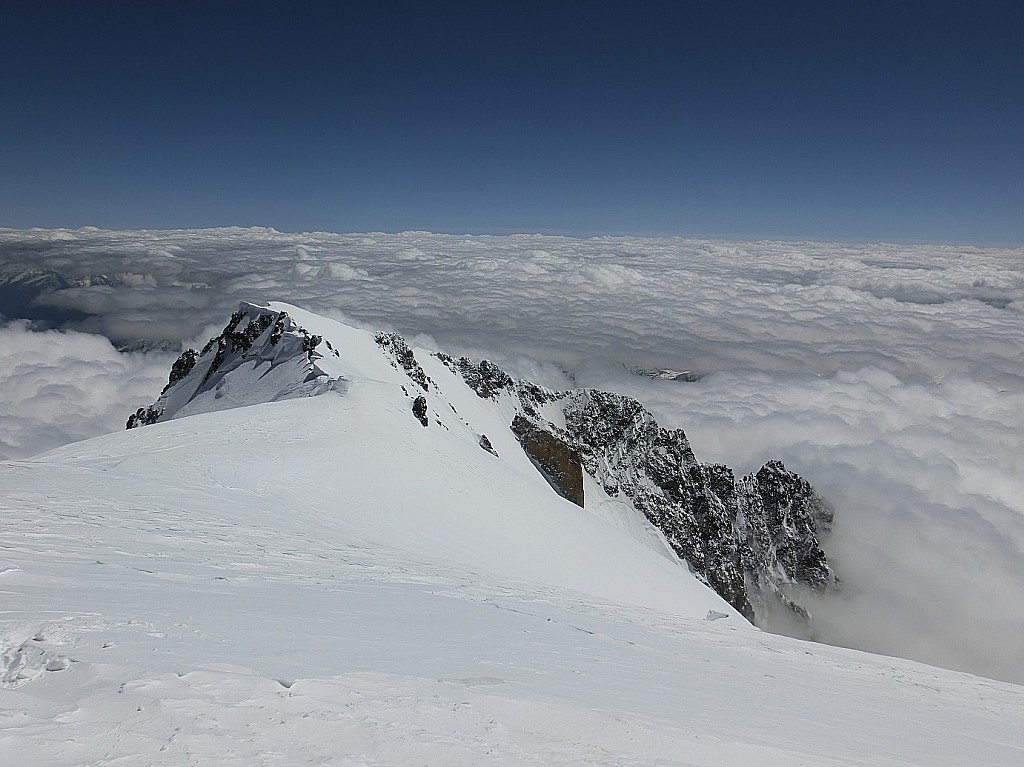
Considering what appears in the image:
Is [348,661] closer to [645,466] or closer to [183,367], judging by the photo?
[183,367]

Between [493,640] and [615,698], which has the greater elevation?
[615,698]

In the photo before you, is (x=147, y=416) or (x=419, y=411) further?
(x=147, y=416)

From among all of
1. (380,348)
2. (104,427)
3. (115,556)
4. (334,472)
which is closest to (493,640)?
(115,556)

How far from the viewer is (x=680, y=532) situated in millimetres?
97562

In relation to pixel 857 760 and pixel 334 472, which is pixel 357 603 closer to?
pixel 857 760

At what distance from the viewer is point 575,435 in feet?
315

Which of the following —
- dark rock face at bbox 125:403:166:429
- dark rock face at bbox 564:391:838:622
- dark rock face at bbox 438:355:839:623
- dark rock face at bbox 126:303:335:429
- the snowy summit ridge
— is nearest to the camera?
dark rock face at bbox 126:303:335:429

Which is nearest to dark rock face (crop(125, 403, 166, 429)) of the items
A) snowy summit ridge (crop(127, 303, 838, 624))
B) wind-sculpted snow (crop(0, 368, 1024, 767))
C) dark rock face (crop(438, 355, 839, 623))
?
snowy summit ridge (crop(127, 303, 838, 624))

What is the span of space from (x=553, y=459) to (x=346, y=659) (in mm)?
66190

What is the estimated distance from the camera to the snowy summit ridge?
4066 centimetres

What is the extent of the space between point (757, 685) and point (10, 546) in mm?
9988

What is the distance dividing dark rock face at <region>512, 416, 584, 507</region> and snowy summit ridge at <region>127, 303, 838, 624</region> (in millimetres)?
188

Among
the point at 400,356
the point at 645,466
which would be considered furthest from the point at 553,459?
the point at 645,466

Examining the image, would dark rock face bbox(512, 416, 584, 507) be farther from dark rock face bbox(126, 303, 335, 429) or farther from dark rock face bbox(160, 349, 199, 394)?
dark rock face bbox(160, 349, 199, 394)
